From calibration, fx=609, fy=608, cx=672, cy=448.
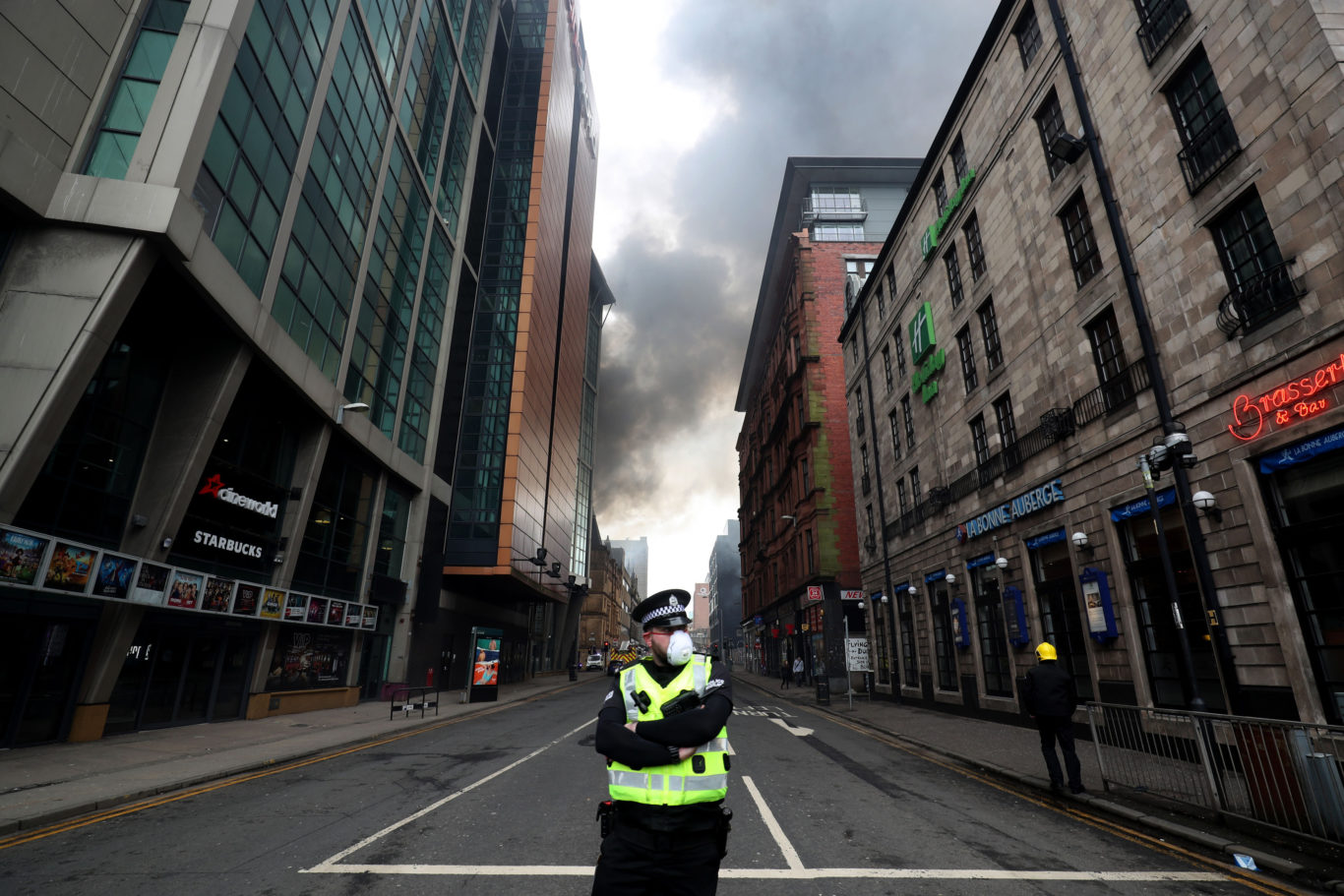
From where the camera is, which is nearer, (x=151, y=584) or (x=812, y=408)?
(x=151, y=584)

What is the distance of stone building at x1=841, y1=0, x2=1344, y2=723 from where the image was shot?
30.9 feet

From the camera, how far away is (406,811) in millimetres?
7277

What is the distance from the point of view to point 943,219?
73.2 ft

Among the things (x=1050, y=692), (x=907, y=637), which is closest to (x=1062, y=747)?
(x=1050, y=692)

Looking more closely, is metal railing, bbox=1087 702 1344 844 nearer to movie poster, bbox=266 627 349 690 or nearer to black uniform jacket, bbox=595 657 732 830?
black uniform jacket, bbox=595 657 732 830

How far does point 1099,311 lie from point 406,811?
55.3 feet

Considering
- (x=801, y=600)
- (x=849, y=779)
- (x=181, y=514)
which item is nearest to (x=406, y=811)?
(x=849, y=779)

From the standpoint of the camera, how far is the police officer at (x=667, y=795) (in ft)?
8.80

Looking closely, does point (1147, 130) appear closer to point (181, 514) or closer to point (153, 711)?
point (181, 514)

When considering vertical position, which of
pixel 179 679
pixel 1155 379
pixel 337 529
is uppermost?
pixel 1155 379

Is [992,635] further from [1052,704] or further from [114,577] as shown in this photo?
[114,577]

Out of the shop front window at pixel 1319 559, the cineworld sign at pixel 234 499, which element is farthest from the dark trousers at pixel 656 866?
the cineworld sign at pixel 234 499

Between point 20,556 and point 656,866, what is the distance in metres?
14.1

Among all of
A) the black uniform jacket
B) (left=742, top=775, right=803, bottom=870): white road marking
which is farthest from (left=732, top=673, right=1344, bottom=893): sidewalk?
the black uniform jacket
